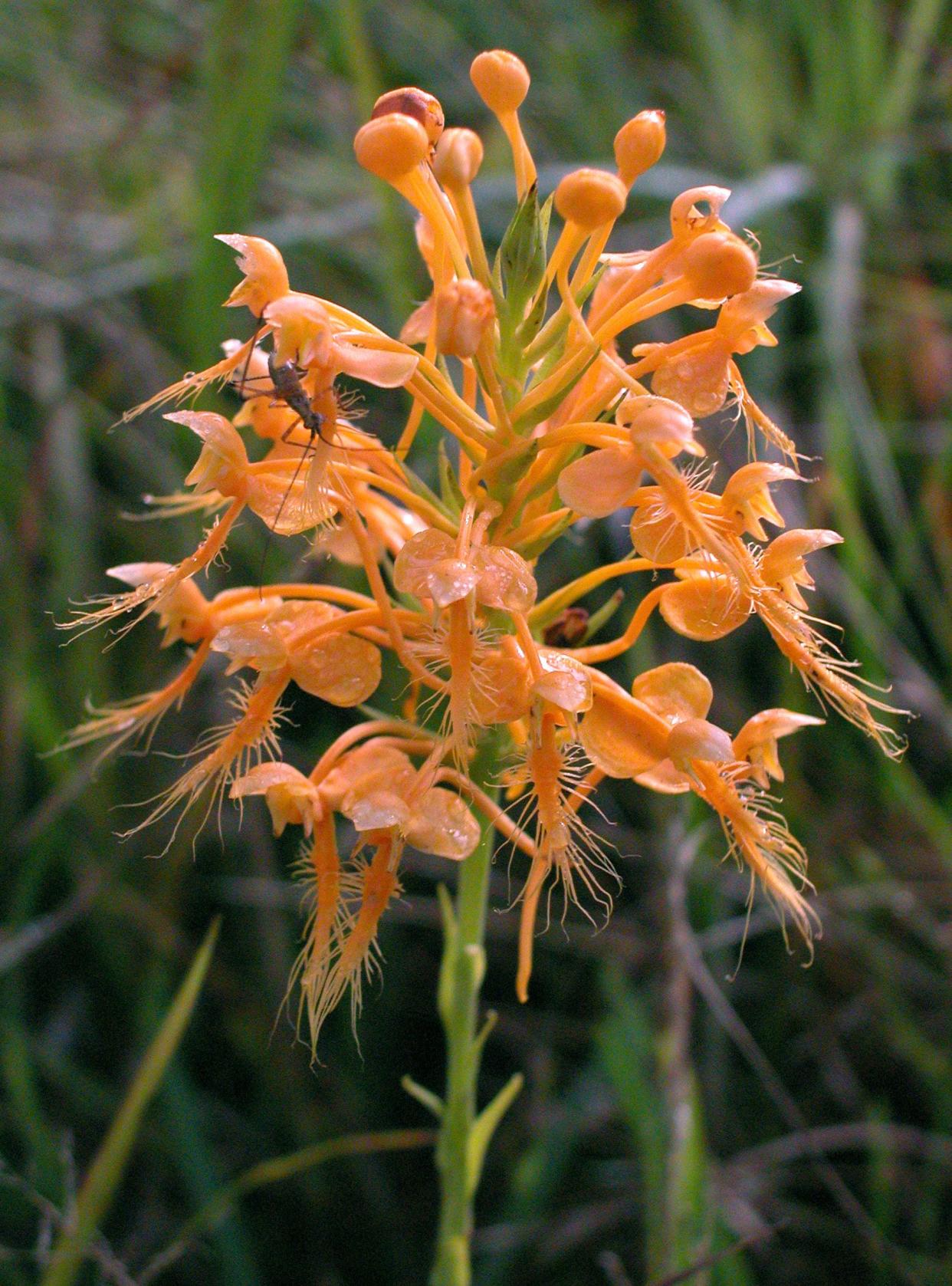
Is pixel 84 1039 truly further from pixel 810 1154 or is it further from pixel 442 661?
pixel 442 661

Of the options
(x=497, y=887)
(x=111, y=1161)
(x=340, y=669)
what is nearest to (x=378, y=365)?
(x=340, y=669)

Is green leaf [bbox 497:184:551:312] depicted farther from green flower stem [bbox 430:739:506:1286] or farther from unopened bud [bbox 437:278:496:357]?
green flower stem [bbox 430:739:506:1286]

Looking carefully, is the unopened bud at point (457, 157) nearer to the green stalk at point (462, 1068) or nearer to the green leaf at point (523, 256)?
the green leaf at point (523, 256)

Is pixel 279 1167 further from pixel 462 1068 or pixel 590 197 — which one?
pixel 590 197

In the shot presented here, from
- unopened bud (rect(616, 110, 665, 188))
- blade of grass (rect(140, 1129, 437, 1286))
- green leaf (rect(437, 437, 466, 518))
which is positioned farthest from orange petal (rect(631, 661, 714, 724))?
blade of grass (rect(140, 1129, 437, 1286))

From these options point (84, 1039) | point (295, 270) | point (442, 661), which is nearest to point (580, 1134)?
point (84, 1039)

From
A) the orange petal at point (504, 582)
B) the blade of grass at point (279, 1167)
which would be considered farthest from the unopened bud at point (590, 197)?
the blade of grass at point (279, 1167)
